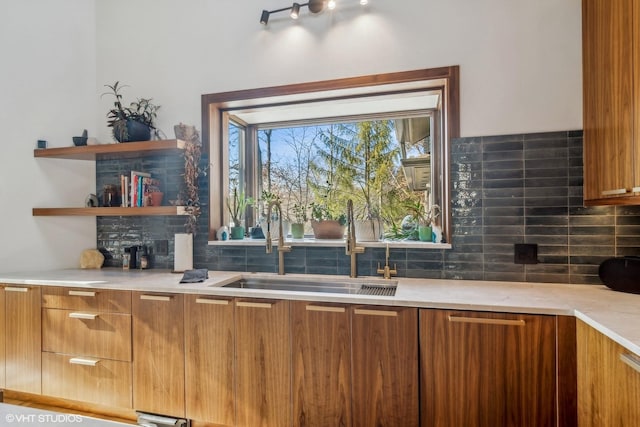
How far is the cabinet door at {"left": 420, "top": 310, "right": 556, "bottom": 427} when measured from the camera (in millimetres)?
1359

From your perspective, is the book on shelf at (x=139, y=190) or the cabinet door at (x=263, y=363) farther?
the book on shelf at (x=139, y=190)

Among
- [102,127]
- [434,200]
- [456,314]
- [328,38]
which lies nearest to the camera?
[456,314]

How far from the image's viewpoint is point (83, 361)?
1923 millimetres

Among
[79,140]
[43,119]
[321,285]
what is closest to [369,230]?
[321,285]

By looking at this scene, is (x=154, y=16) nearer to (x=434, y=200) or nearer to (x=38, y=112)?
(x=38, y=112)

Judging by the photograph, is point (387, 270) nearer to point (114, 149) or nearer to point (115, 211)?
point (115, 211)

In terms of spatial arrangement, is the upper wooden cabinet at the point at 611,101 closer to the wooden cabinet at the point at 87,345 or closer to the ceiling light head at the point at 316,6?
the ceiling light head at the point at 316,6

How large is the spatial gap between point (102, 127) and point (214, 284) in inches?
77.0

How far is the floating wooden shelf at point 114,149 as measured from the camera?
7.38 ft

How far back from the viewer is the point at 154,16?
2.60m

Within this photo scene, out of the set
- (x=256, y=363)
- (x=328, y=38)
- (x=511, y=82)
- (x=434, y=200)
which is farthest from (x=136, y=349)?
(x=511, y=82)

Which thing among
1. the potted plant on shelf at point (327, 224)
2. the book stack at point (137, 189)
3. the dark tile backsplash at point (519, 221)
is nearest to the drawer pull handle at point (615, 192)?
the dark tile backsplash at point (519, 221)

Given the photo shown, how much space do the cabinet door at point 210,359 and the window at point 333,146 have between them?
0.84 metres
